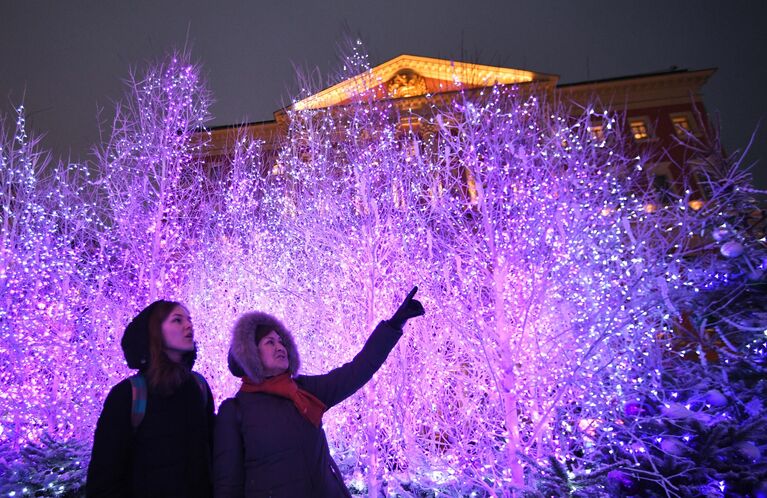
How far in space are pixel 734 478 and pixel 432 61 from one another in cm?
2246

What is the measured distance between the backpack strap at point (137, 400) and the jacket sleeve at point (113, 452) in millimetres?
24

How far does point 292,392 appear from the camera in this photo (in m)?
2.68

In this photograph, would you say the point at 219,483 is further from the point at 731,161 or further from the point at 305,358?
the point at 731,161

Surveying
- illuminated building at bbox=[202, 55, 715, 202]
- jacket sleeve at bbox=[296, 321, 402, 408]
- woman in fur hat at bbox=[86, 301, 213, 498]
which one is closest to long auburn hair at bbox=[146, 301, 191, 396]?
woman in fur hat at bbox=[86, 301, 213, 498]

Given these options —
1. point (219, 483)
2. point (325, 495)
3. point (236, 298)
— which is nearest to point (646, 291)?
point (325, 495)

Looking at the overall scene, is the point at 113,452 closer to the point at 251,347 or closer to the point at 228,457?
the point at 228,457

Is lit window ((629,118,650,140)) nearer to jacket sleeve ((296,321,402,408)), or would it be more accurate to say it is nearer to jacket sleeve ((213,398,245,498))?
jacket sleeve ((296,321,402,408))

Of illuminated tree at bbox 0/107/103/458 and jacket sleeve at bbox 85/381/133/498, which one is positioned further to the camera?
illuminated tree at bbox 0/107/103/458

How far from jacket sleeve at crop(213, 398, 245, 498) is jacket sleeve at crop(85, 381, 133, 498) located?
0.43m

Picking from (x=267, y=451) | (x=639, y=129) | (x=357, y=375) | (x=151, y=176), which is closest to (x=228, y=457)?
(x=267, y=451)

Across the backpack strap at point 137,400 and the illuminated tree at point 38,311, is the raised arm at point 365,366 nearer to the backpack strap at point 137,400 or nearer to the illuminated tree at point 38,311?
the backpack strap at point 137,400

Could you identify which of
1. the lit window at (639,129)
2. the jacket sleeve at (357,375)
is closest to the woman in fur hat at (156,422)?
the jacket sleeve at (357,375)

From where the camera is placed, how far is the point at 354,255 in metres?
7.46

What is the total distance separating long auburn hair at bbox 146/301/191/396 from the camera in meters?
2.51
